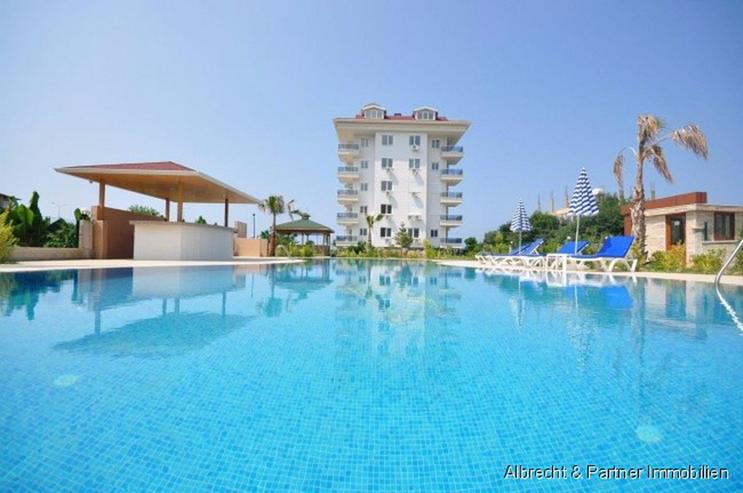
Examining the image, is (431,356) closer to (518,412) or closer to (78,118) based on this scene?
(518,412)

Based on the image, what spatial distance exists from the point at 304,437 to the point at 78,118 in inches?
788

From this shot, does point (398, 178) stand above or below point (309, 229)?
above

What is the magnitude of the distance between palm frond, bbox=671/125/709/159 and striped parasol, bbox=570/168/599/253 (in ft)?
15.3

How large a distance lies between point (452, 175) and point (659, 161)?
21341 millimetres

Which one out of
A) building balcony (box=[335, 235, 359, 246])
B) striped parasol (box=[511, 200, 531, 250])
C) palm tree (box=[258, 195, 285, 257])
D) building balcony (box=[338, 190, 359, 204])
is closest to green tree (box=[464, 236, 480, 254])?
building balcony (box=[335, 235, 359, 246])

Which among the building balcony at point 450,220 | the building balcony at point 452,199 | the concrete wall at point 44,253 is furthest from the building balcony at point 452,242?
the concrete wall at point 44,253

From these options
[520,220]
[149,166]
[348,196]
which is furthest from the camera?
[348,196]

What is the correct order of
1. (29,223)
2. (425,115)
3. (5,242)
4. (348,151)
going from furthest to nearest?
(425,115)
(348,151)
(29,223)
(5,242)

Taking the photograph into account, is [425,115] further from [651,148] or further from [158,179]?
[158,179]

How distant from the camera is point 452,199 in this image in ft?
121

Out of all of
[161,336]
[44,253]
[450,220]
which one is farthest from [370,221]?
[161,336]

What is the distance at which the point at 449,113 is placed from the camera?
126 ft

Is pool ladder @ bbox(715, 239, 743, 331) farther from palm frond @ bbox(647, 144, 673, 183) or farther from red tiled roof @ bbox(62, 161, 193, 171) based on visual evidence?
red tiled roof @ bbox(62, 161, 193, 171)

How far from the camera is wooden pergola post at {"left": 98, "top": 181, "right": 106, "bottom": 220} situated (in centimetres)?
1852
